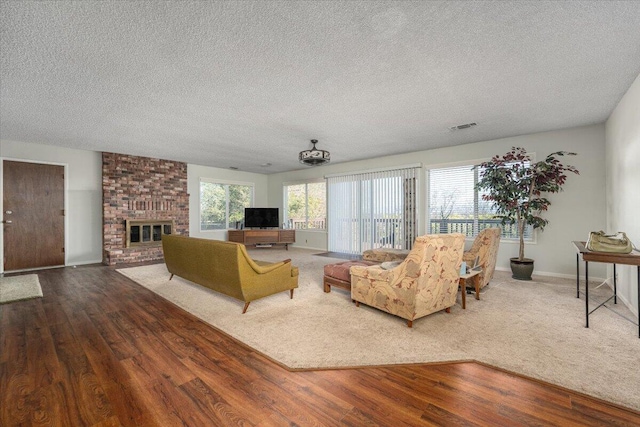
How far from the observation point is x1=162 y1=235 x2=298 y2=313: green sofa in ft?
9.80

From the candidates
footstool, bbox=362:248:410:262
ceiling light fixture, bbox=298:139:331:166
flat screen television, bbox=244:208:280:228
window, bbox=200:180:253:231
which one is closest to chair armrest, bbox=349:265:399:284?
footstool, bbox=362:248:410:262

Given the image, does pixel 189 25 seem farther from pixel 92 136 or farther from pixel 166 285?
pixel 92 136

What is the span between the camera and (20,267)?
207 inches

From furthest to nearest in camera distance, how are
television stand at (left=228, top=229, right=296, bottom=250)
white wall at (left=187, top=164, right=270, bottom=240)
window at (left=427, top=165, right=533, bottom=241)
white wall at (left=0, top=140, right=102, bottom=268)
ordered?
1. television stand at (left=228, top=229, right=296, bottom=250)
2. white wall at (left=187, top=164, right=270, bottom=240)
3. white wall at (left=0, top=140, right=102, bottom=268)
4. window at (left=427, top=165, right=533, bottom=241)

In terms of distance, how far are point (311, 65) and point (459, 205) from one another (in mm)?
4480

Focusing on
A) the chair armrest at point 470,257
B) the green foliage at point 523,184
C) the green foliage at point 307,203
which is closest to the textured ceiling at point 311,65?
the green foliage at point 523,184

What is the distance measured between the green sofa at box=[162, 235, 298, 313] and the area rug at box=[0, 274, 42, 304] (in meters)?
1.97

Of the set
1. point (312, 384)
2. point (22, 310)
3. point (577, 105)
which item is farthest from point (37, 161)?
point (577, 105)

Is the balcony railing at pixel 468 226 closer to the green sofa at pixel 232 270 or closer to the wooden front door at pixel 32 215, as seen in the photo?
the green sofa at pixel 232 270

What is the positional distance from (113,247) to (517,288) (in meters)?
7.75

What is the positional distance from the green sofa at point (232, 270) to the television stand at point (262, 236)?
13.3 feet

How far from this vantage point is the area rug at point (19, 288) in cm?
354

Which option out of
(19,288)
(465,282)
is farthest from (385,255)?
(19,288)

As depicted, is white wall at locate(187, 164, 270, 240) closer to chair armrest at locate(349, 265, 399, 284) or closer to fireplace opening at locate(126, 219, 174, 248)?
fireplace opening at locate(126, 219, 174, 248)
